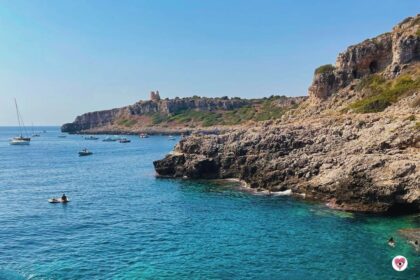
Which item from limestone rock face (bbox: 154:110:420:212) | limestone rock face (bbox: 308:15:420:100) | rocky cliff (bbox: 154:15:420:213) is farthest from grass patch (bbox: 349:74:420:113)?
limestone rock face (bbox: 154:110:420:212)

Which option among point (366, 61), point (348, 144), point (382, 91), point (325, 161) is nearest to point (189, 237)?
point (325, 161)

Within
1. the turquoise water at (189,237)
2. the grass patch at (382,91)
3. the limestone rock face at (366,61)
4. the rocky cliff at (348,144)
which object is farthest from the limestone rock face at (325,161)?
the limestone rock face at (366,61)

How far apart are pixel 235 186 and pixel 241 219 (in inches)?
815

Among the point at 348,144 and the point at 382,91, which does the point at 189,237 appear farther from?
the point at 382,91

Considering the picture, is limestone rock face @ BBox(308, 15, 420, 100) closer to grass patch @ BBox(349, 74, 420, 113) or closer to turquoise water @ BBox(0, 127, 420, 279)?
grass patch @ BBox(349, 74, 420, 113)

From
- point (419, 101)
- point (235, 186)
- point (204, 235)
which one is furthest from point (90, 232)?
point (419, 101)

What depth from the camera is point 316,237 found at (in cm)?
4369

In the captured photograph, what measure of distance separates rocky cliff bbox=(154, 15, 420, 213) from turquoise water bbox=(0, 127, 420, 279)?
370 centimetres

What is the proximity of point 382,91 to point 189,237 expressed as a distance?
215 ft

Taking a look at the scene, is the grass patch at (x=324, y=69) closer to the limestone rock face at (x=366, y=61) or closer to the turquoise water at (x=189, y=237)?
the limestone rock face at (x=366, y=61)

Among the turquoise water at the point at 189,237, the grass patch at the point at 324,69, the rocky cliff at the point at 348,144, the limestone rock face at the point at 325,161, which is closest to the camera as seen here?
the turquoise water at the point at 189,237

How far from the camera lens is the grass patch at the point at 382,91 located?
8488cm

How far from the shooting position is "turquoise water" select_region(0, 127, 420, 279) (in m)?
36.0

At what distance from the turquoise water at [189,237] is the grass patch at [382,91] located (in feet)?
111
